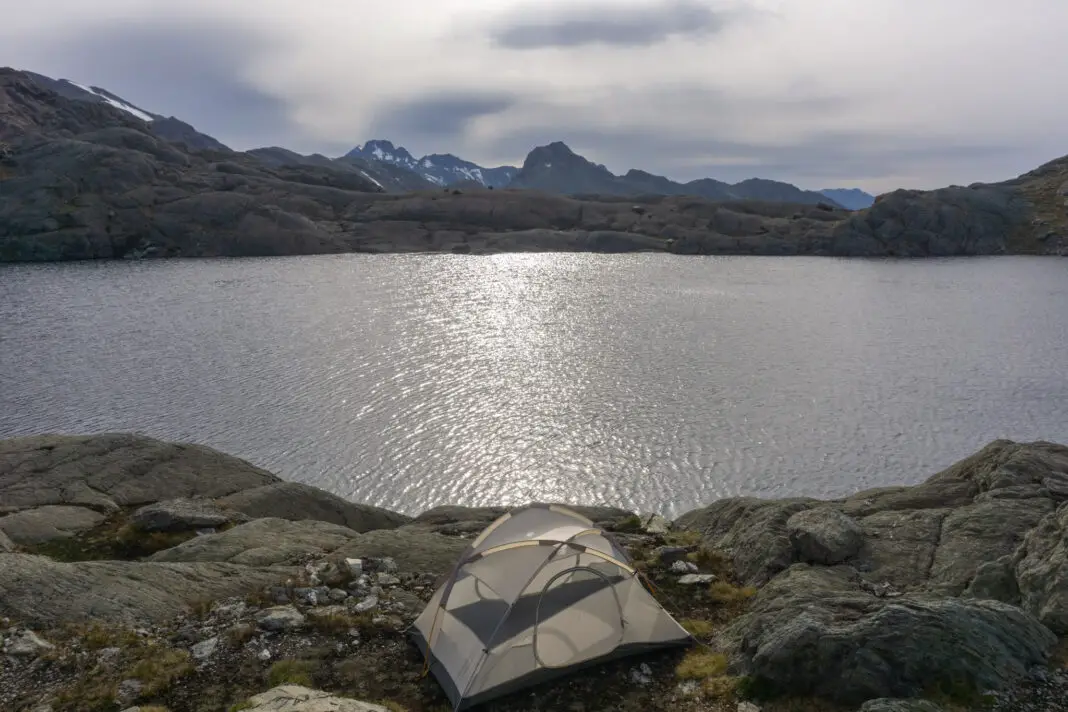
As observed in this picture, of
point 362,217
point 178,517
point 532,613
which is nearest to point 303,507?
point 178,517

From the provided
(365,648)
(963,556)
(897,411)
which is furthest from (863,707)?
(897,411)

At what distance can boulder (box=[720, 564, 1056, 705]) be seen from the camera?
1113cm

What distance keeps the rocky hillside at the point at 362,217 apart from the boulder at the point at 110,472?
140 m

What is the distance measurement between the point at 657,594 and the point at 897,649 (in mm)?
6772

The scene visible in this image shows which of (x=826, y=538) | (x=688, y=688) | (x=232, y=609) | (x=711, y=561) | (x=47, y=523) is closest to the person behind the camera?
(x=688, y=688)

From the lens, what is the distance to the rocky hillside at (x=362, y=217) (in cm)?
15112

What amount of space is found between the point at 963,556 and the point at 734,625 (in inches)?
249

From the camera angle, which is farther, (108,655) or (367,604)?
(367,604)

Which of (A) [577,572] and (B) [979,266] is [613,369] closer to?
(A) [577,572]

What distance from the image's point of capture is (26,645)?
13.2 metres

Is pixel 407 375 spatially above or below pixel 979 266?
below

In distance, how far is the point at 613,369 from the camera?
5438 centimetres

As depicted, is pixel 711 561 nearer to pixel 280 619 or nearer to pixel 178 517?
pixel 280 619

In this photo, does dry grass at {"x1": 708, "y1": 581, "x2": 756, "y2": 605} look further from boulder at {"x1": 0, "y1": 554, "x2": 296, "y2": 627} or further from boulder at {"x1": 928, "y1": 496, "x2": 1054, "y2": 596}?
boulder at {"x1": 0, "y1": 554, "x2": 296, "y2": 627}
